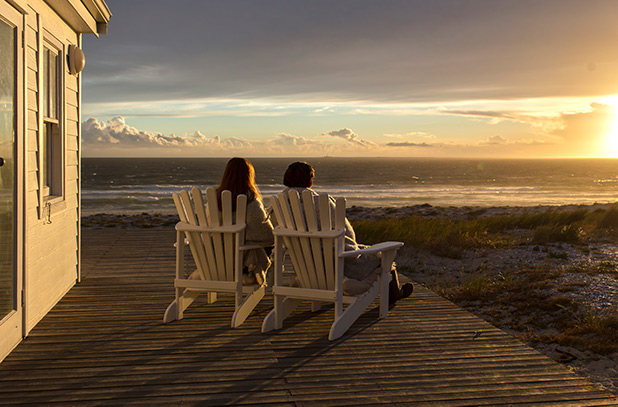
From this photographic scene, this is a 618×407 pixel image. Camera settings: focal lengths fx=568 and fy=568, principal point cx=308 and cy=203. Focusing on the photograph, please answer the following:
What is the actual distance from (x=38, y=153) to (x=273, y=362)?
83.1 inches

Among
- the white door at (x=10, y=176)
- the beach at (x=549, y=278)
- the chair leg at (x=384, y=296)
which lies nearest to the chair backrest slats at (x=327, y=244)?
the chair leg at (x=384, y=296)

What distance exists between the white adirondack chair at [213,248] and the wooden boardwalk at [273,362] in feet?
0.48

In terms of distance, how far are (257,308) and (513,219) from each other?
782cm

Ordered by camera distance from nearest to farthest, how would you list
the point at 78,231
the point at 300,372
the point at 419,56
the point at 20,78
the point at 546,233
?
1. the point at 300,372
2. the point at 20,78
3. the point at 78,231
4. the point at 546,233
5. the point at 419,56

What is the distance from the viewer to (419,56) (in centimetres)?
1310

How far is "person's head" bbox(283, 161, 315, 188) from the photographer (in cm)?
384

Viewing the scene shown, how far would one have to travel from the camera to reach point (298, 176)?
12.6ft

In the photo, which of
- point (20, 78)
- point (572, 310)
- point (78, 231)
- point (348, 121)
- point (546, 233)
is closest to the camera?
point (20, 78)

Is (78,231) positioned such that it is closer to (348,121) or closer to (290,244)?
(290,244)

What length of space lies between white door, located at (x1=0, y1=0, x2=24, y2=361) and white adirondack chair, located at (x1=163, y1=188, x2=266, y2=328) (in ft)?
3.12

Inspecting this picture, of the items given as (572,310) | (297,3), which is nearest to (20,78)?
(572,310)

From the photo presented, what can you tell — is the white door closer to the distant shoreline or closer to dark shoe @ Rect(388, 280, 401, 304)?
dark shoe @ Rect(388, 280, 401, 304)

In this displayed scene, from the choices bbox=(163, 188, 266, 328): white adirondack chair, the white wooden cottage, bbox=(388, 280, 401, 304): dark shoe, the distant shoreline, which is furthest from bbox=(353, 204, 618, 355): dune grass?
the distant shoreline

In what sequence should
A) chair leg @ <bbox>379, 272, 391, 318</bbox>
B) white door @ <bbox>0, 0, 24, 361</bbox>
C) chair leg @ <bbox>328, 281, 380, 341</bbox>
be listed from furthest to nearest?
chair leg @ <bbox>379, 272, 391, 318</bbox> → chair leg @ <bbox>328, 281, 380, 341</bbox> → white door @ <bbox>0, 0, 24, 361</bbox>
